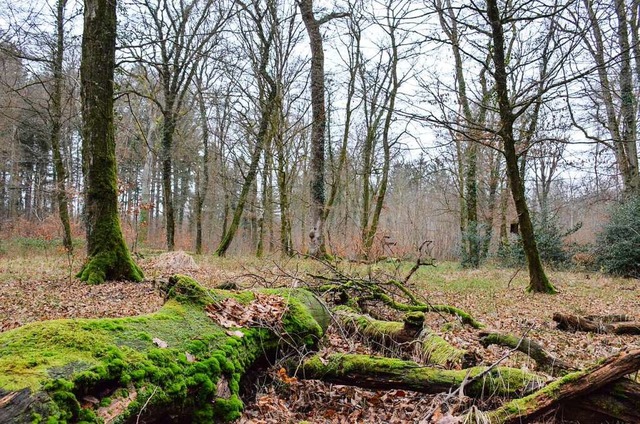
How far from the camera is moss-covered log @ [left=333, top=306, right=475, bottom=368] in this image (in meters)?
3.82

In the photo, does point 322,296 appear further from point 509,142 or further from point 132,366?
point 509,142

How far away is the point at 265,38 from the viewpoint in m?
17.1

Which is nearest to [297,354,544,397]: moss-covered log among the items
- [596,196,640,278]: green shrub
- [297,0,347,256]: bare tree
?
[297,0,347,256]: bare tree

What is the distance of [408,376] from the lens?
3.34m

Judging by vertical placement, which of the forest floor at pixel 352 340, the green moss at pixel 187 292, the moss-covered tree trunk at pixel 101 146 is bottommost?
the forest floor at pixel 352 340

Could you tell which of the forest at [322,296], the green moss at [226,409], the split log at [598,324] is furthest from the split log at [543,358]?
the split log at [598,324]

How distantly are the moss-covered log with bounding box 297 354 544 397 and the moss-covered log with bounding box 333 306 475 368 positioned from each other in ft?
1.56

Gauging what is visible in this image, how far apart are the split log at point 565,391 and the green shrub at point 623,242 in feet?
43.9

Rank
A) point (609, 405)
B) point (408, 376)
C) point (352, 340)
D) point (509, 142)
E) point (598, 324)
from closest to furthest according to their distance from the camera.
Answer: point (609, 405) < point (408, 376) < point (352, 340) < point (598, 324) < point (509, 142)

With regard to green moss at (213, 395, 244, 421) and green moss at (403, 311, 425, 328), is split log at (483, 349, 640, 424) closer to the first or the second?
green moss at (403, 311, 425, 328)

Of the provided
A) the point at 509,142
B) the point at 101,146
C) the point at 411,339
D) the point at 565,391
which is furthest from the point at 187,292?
the point at 509,142

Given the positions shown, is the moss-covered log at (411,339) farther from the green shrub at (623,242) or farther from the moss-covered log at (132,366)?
the green shrub at (623,242)

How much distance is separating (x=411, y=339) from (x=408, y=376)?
1.20 metres

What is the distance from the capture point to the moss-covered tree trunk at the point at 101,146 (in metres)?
7.89
